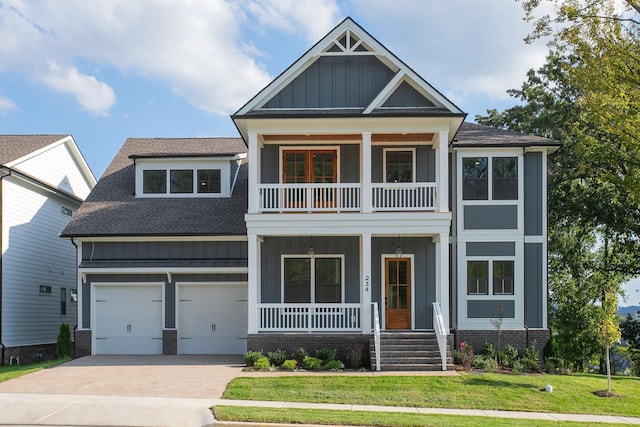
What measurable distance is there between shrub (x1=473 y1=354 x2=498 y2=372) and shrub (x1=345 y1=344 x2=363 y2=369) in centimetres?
309

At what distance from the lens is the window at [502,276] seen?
68.1ft

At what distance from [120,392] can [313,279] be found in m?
7.82

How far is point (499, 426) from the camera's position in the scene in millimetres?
11828

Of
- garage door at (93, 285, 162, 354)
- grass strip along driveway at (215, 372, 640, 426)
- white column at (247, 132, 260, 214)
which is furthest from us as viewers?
garage door at (93, 285, 162, 354)

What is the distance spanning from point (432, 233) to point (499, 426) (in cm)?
781

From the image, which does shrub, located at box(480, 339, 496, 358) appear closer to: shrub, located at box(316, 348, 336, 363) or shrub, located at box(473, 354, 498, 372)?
shrub, located at box(473, 354, 498, 372)

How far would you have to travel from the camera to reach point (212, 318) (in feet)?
69.4

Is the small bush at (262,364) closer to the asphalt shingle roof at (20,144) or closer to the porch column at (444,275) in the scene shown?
the porch column at (444,275)

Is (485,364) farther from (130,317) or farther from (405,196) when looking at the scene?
(130,317)

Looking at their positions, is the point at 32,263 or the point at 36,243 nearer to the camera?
the point at 32,263

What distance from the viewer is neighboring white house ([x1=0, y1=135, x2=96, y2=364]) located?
22250 millimetres

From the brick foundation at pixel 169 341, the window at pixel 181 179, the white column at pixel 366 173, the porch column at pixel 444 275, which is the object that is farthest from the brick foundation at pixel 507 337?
the window at pixel 181 179

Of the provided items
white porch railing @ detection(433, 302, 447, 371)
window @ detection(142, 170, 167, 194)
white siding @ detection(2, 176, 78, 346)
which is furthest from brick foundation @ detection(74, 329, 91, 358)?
white porch railing @ detection(433, 302, 447, 371)

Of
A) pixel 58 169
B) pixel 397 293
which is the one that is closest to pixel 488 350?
pixel 397 293
